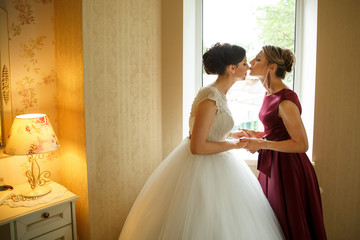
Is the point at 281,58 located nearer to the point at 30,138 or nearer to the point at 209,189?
the point at 209,189

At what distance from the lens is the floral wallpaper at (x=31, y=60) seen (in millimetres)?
1815

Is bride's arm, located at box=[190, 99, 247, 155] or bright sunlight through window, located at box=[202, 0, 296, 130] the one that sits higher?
bright sunlight through window, located at box=[202, 0, 296, 130]

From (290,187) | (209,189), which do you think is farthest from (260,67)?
(209,189)

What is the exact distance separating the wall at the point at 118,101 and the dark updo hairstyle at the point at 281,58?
99 cm

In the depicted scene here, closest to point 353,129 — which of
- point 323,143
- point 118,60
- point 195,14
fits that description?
point 323,143

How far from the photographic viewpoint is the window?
2453mm

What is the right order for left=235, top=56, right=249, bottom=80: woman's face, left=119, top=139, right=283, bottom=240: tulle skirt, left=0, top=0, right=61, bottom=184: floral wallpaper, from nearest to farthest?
left=119, top=139, right=283, bottom=240: tulle skirt
left=235, top=56, right=249, bottom=80: woman's face
left=0, top=0, right=61, bottom=184: floral wallpaper

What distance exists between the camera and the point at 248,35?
8.58 feet

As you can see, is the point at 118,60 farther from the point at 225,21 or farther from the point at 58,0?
the point at 225,21

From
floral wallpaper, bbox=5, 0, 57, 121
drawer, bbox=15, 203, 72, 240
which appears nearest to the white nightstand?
drawer, bbox=15, 203, 72, 240

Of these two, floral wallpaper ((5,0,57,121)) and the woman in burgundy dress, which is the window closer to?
the woman in burgundy dress

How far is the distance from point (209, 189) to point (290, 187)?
511mm

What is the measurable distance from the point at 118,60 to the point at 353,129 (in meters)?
1.93

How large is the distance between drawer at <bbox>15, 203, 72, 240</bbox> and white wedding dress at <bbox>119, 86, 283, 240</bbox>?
1.40ft
